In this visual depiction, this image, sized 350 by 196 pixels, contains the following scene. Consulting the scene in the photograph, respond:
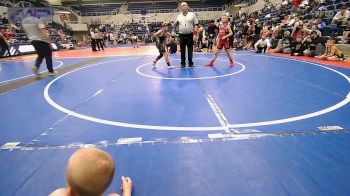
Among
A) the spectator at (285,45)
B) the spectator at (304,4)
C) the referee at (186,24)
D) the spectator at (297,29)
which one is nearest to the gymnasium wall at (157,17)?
the spectator at (304,4)

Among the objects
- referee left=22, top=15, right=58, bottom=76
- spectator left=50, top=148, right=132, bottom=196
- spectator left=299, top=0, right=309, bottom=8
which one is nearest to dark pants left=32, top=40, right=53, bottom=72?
referee left=22, top=15, right=58, bottom=76

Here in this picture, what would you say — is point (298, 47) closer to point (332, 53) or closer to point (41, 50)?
point (332, 53)

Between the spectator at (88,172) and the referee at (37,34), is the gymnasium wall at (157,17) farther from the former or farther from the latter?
the spectator at (88,172)

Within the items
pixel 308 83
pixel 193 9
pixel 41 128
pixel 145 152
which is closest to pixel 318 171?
pixel 145 152

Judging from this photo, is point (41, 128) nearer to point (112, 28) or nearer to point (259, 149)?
point (259, 149)

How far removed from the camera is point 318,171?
2.32 m

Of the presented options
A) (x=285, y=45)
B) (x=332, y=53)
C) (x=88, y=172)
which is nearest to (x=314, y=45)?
(x=332, y=53)

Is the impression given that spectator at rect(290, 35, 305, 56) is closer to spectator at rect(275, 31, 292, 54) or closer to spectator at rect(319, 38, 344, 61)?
spectator at rect(275, 31, 292, 54)

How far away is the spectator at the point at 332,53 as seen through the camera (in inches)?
361

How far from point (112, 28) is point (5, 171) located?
128 feet

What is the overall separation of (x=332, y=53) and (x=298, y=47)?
202cm

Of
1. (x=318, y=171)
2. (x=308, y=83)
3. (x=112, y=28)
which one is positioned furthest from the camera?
(x=112, y=28)

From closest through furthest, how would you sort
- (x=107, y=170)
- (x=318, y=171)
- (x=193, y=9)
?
(x=107, y=170) < (x=318, y=171) < (x=193, y=9)

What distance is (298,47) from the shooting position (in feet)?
36.8
